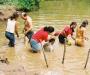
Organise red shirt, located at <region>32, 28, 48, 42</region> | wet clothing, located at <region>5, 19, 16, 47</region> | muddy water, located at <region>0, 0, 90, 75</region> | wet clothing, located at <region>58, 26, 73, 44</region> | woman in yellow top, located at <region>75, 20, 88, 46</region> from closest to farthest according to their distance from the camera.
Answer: muddy water, located at <region>0, 0, 90, 75</region> < red shirt, located at <region>32, 28, 48, 42</region> < wet clothing, located at <region>5, 19, 16, 47</region> < woman in yellow top, located at <region>75, 20, 88, 46</region> < wet clothing, located at <region>58, 26, 73, 44</region>

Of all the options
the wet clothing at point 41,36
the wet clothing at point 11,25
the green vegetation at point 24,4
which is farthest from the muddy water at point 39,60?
the green vegetation at point 24,4

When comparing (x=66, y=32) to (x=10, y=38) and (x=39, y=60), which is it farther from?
(x=39, y=60)

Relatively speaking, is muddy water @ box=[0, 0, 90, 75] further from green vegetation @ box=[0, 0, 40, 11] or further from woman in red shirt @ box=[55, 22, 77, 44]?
green vegetation @ box=[0, 0, 40, 11]

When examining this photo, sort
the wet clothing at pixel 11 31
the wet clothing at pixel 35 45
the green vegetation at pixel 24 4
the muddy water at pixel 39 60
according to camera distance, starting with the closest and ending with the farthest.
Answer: the muddy water at pixel 39 60
the wet clothing at pixel 35 45
the wet clothing at pixel 11 31
the green vegetation at pixel 24 4

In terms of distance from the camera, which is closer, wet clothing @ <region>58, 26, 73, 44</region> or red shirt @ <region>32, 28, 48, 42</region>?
red shirt @ <region>32, 28, 48, 42</region>

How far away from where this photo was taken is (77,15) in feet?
75.8

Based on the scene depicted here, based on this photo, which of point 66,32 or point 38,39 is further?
point 66,32

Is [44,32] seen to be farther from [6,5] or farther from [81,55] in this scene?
[6,5]

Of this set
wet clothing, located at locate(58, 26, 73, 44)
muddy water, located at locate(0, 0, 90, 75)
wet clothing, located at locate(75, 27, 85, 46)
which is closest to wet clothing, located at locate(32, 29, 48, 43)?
muddy water, located at locate(0, 0, 90, 75)

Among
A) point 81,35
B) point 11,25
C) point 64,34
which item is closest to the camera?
point 11,25

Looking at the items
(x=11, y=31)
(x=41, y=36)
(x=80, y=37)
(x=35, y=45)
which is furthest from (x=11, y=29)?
(x=80, y=37)

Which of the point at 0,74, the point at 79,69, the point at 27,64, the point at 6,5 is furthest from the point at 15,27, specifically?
the point at 6,5

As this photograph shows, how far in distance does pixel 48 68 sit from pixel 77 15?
1216 centimetres

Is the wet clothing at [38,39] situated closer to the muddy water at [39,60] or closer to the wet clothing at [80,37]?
the muddy water at [39,60]
